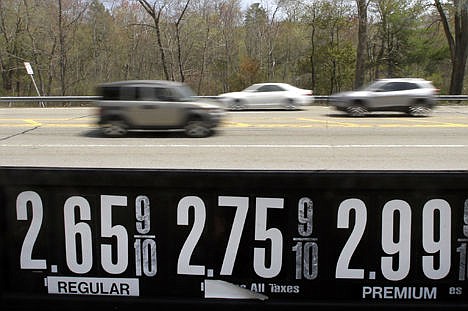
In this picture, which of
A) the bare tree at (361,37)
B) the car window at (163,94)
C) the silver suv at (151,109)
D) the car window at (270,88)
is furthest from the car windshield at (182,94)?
the bare tree at (361,37)

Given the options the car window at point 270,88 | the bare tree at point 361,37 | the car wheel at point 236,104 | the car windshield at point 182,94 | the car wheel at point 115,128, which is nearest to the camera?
the car windshield at point 182,94

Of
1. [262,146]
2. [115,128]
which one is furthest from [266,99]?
[262,146]

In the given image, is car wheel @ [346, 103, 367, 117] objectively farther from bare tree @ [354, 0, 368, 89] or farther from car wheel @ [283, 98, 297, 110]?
bare tree @ [354, 0, 368, 89]

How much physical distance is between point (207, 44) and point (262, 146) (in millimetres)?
42483

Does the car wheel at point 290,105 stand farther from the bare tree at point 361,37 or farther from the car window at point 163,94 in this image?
the bare tree at point 361,37

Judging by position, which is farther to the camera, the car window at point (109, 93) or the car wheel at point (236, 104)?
the car wheel at point (236, 104)

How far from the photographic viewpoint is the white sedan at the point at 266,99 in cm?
2283

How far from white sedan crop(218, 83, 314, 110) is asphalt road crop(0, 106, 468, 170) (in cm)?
515

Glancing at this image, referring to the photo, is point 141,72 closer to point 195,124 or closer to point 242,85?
point 242,85

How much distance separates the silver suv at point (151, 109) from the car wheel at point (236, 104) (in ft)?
29.2

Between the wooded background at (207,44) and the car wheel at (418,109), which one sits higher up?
the wooded background at (207,44)

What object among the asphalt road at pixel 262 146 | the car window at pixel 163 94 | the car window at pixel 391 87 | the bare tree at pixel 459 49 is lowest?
the asphalt road at pixel 262 146

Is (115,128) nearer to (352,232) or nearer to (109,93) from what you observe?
(109,93)

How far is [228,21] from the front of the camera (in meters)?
53.0
